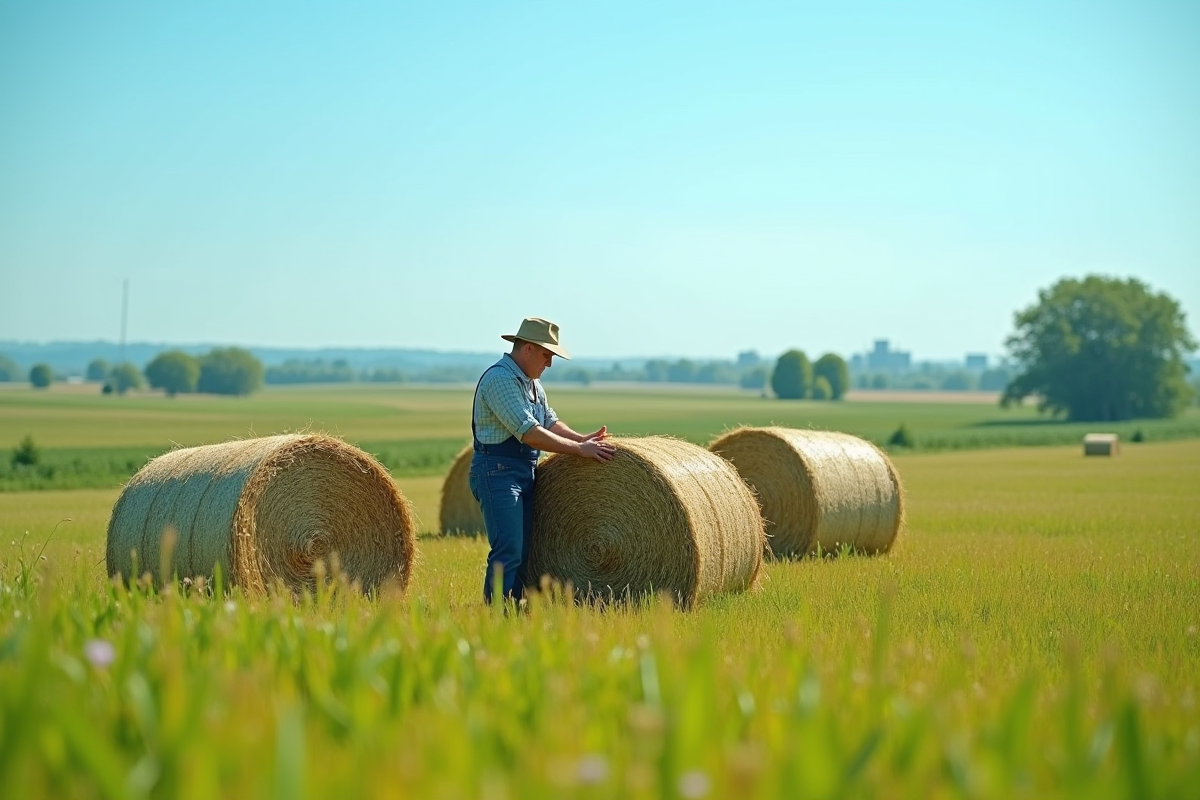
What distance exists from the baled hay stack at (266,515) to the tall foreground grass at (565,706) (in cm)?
160

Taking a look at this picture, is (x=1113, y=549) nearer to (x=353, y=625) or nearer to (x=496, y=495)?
(x=496, y=495)

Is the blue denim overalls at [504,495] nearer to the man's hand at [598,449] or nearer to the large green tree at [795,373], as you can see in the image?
the man's hand at [598,449]

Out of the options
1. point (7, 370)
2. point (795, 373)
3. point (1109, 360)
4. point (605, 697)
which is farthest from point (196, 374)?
point (605, 697)

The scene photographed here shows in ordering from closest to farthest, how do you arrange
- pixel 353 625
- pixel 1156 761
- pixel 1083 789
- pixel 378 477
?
1. pixel 1083 789
2. pixel 1156 761
3. pixel 353 625
4. pixel 378 477

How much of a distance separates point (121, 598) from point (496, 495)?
395 cm

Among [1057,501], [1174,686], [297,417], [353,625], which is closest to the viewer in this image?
[353,625]

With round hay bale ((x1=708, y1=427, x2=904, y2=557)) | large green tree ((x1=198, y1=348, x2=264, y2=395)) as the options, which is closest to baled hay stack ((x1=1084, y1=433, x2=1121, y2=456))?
round hay bale ((x1=708, y1=427, x2=904, y2=557))

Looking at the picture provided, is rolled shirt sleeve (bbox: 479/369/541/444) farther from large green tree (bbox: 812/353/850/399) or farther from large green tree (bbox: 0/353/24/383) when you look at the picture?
large green tree (bbox: 0/353/24/383)

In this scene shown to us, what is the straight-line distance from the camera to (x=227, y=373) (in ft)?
414

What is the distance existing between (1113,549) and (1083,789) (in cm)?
1152

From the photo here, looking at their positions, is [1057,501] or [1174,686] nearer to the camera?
[1174,686]

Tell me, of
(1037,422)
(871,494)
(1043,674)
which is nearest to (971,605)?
(1043,674)

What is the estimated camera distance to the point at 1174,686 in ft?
21.6

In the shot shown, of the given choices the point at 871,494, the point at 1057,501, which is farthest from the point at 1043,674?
the point at 1057,501
